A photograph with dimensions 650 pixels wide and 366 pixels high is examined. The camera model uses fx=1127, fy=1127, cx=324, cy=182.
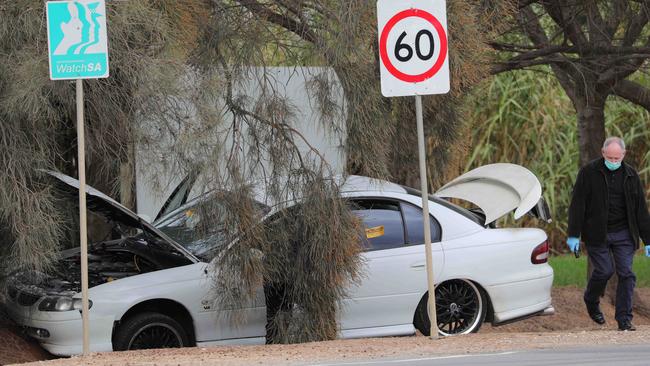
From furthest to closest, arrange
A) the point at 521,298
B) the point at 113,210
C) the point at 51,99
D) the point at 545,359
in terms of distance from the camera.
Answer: the point at 521,298, the point at 113,210, the point at 51,99, the point at 545,359

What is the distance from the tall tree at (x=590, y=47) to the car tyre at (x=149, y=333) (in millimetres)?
4963

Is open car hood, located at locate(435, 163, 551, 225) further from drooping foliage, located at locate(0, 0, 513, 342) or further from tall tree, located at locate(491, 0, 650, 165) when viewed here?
tall tree, located at locate(491, 0, 650, 165)

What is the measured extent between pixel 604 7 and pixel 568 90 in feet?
4.99

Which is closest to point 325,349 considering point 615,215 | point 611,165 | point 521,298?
point 521,298

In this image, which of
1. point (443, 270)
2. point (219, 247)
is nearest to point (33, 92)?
point (219, 247)

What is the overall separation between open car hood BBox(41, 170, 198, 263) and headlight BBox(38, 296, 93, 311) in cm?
95

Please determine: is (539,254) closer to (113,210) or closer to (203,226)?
(203,226)

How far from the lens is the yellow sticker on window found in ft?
34.5

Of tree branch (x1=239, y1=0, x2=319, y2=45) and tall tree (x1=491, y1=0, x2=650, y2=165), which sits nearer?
tree branch (x1=239, y1=0, x2=319, y2=45)

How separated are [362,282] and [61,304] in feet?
8.81

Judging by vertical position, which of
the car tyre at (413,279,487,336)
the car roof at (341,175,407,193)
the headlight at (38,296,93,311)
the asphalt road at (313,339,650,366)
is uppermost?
the car roof at (341,175,407,193)

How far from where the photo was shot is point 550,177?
67.1ft

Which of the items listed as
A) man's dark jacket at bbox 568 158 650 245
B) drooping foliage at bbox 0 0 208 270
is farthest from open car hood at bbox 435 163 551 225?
drooping foliage at bbox 0 0 208 270

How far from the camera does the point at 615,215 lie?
34.6 ft
